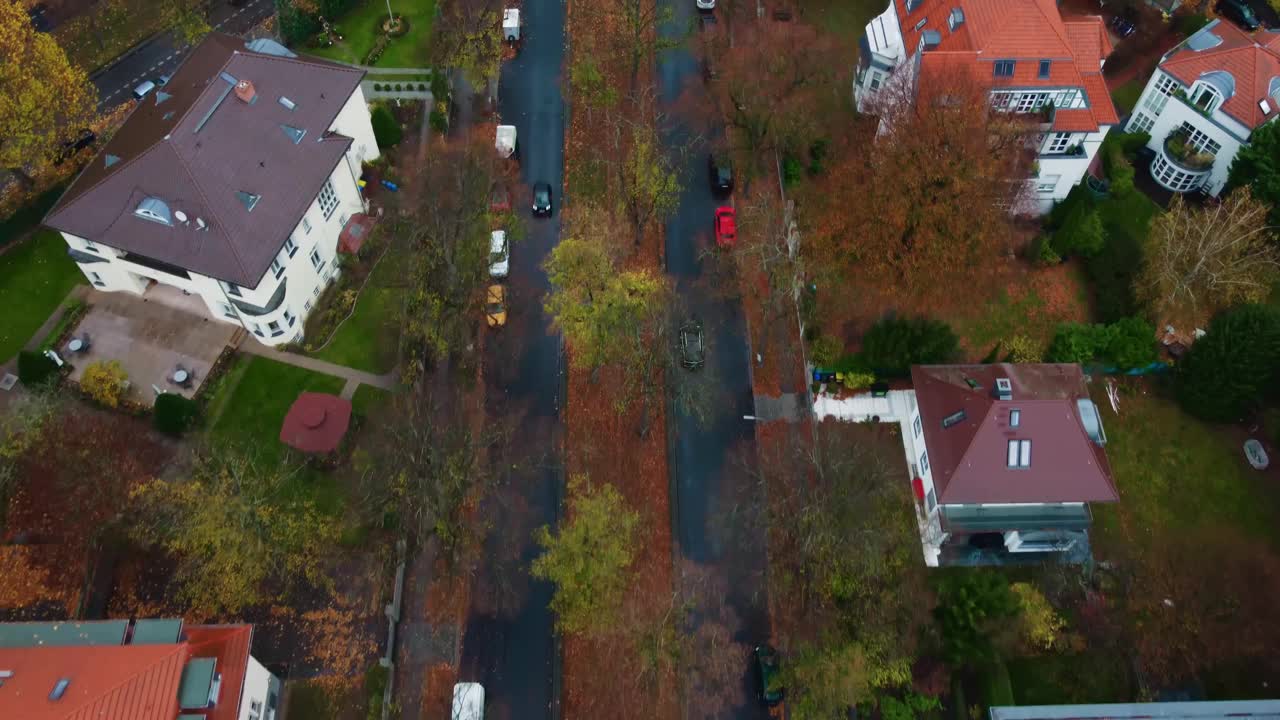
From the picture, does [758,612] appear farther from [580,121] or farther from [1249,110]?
[1249,110]

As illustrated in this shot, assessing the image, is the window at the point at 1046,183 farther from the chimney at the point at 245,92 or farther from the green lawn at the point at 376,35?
the chimney at the point at 245,92

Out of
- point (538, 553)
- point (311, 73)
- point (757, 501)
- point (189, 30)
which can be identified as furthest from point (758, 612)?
point (189, 30)

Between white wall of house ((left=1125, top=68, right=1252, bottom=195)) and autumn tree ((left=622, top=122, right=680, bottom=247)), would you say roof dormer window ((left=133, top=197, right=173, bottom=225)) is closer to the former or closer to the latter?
autumn tree ((left=622, top=122, right=680, bottom=247))

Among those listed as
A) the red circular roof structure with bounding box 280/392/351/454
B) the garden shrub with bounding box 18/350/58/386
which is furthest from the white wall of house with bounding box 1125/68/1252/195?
the garden shrub with bounding box 18/350/58/386

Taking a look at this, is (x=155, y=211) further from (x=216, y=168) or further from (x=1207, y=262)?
(x=1207, y=262)

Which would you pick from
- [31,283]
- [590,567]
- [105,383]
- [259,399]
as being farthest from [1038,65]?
[31,283]

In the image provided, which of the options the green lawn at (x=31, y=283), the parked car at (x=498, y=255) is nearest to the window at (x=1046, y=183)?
the parked car at (x=498, y=255)

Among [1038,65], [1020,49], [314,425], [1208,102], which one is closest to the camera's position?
Result: [314,425]
